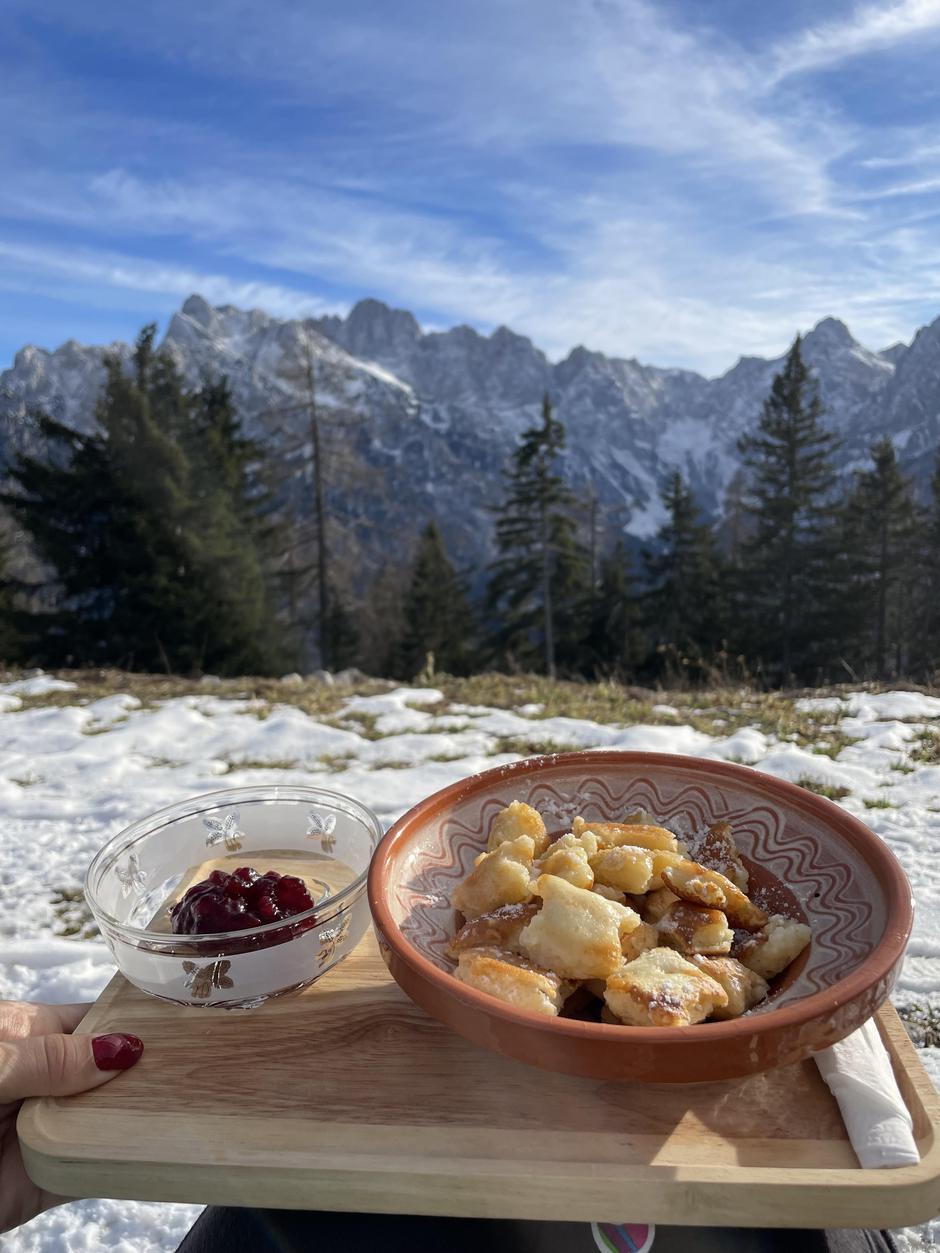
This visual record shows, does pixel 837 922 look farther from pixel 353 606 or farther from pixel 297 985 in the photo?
pixel 353 606

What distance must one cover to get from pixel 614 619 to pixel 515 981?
1295 inches

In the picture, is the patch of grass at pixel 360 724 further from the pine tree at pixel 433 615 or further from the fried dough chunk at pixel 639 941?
the pine tree at pixel 433 615

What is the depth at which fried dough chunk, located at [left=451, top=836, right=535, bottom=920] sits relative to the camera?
138 cm

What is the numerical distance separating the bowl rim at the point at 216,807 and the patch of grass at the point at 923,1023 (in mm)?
1716

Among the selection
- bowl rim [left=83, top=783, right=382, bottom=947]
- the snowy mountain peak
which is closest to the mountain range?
the snowy mountain peak

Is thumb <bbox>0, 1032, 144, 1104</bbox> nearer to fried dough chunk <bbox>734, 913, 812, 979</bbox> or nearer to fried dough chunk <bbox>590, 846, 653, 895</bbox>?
fried dough chunk <bbox>590, 846, 653, 895</bbox>

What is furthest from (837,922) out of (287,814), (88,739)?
(88,739)

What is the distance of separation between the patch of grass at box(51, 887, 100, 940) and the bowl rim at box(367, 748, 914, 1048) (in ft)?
7.72

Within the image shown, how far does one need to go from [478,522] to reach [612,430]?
5972 centimetres

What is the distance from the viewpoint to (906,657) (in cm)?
3078

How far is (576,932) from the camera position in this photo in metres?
1.22

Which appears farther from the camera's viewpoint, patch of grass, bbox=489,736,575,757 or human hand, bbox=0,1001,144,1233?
patch of grass, bbox=489,736,575,757

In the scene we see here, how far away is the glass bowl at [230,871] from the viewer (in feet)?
4.63

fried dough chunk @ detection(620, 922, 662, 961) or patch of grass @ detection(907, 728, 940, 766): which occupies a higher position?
fried dough chunk @ detection(620, 922, 662, 961)
